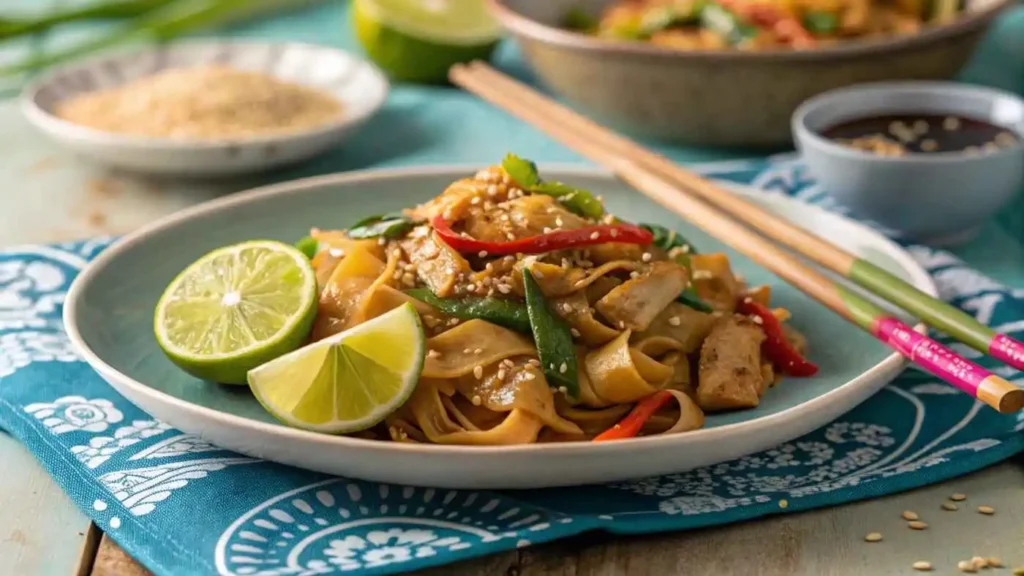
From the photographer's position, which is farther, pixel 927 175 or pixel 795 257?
pixel 927 175

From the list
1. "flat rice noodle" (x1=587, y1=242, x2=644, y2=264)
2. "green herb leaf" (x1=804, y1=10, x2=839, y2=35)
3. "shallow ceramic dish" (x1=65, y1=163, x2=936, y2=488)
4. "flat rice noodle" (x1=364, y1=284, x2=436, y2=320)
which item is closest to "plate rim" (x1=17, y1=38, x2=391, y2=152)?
"shallow ceramic dish" (x1=65, y1=163, x2=936, y2=488)

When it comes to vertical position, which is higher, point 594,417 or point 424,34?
point 594,417

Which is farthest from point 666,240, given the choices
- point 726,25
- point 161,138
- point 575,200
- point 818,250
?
point 161,138

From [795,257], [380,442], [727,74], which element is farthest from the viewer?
[727,74]

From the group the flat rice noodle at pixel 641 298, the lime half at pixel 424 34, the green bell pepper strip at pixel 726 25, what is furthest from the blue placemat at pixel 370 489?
the lime half at pixel 424 34

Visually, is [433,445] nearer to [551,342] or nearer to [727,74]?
[551,342]

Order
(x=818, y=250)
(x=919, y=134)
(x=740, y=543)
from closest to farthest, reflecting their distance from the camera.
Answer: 1. (x=740, y=543)
2. (x=818, y=250)
3. (x=919, y=134)

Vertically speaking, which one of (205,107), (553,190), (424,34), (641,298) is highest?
(553,190)
